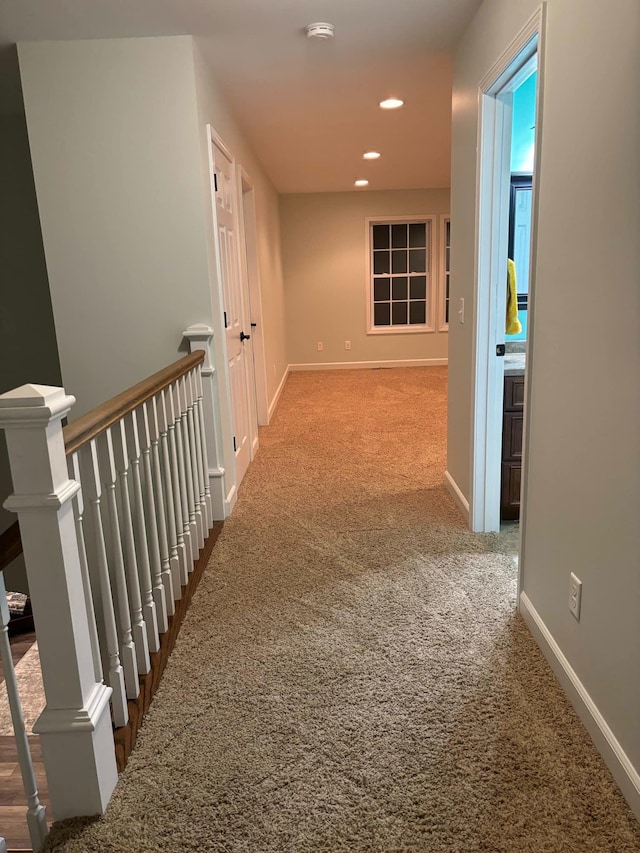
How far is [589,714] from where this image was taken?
5.38ft

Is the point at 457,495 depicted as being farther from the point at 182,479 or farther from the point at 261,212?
the point at 261,212

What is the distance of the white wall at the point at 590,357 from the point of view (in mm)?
1391

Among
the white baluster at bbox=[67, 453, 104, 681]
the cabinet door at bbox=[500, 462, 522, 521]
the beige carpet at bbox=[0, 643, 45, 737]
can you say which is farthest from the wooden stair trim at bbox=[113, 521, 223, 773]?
the cabinet door at bbox=[500, 462, 522, 521]

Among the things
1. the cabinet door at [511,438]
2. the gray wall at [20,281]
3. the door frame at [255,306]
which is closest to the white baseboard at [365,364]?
the door frame at [255,306]

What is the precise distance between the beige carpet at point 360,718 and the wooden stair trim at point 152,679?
0.03 metres

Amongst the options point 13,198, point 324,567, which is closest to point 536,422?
point 324,567

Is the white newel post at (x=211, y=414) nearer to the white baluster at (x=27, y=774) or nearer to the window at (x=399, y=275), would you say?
the white baluster at (x=27, y=774)

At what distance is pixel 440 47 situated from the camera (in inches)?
119

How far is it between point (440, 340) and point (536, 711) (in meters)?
7.04

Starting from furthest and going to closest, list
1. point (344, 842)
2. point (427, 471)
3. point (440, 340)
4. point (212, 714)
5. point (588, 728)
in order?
point (440, 340) < point (427, 471) < point (212, 714) < point (588, 728) < point (344, 842)

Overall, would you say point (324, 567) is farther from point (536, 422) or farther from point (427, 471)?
point (427, 471)

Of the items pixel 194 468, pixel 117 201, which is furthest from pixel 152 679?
pixel 117 201

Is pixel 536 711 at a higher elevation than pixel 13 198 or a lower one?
lower

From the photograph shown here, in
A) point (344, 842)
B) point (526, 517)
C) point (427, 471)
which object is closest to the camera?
point (344, 842)
